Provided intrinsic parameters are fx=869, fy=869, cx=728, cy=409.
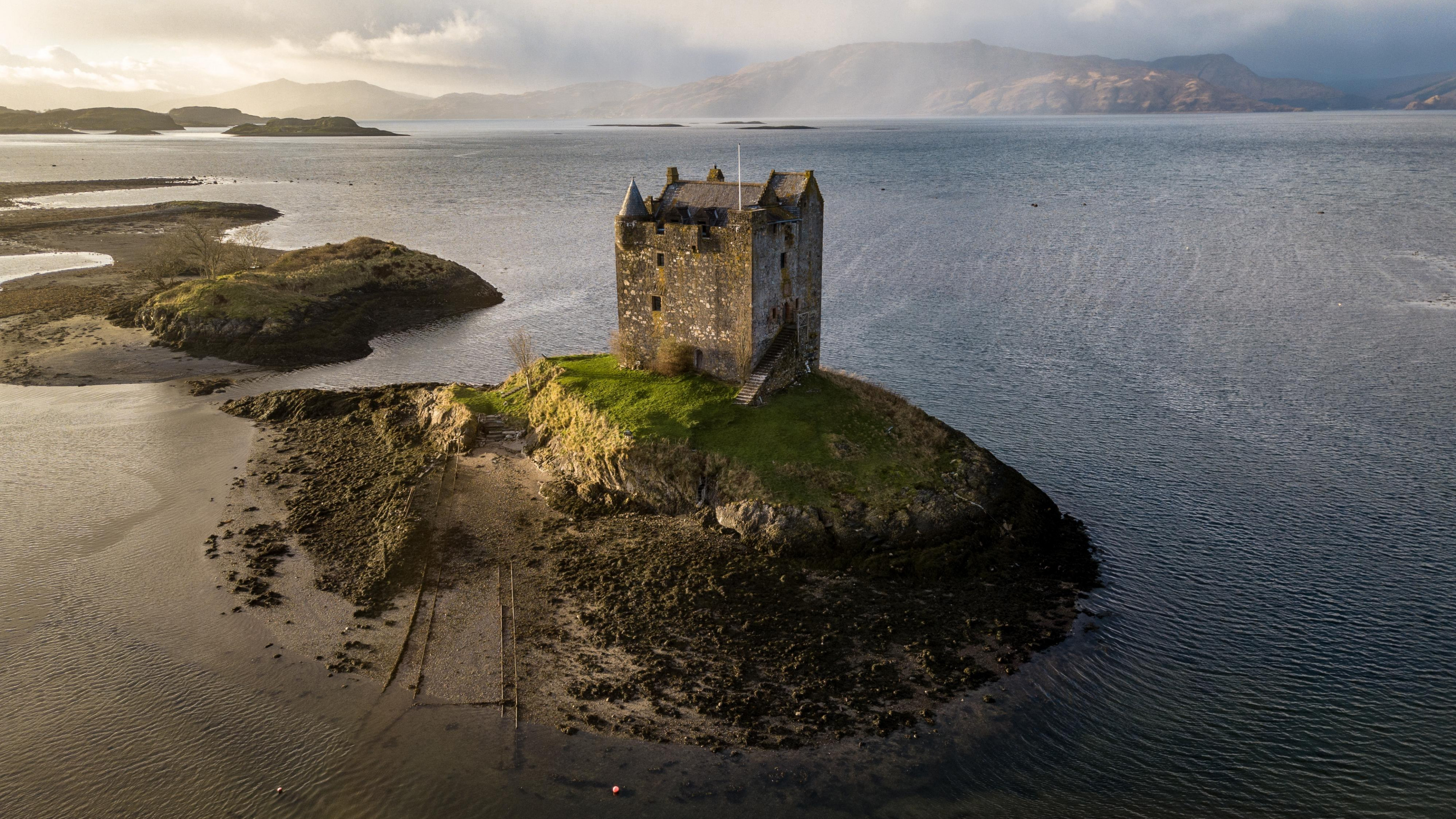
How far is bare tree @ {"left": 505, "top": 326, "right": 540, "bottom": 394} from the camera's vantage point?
49969mm

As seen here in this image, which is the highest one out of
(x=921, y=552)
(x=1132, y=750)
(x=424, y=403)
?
(x=424, y=403)

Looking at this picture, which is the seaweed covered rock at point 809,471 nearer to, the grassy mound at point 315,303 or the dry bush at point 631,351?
the dry bush at point 631,351

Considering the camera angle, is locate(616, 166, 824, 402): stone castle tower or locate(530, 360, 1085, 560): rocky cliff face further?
locate(616, 166, 824, 402): stone castle tower

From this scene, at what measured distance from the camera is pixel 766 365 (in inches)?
1757

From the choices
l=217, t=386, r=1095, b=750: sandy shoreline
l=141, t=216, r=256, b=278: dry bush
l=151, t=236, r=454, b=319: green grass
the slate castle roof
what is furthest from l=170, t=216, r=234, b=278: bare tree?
the slate castle roof

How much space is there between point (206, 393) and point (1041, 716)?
54529 mm

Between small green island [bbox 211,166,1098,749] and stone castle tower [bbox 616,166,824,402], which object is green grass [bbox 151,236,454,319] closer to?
small green island [bbox 211,166,1098,749]

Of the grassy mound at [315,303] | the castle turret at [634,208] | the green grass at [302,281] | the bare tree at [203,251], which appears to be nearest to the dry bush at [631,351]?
the castle turret at [634,208]

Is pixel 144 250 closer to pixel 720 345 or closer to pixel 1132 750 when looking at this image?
pixel 720 345

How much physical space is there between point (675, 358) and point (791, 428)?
26.3ft

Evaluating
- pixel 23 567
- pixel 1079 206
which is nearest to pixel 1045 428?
pixel 23 567

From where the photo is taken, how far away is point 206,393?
5747 centimetres

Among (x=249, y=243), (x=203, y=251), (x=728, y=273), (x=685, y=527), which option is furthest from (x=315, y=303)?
(x=685, y=527)

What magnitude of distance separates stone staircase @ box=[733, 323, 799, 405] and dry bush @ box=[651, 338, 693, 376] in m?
3.51
